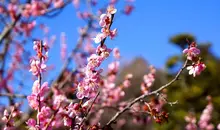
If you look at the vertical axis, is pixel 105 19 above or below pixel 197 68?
above

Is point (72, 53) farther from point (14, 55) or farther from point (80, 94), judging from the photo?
point (80, 94)

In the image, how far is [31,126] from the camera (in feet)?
8.26

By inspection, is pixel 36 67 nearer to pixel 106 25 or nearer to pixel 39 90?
pixel 39 90

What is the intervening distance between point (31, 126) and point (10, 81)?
7.43 meters

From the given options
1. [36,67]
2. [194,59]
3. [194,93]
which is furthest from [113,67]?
[194,93]

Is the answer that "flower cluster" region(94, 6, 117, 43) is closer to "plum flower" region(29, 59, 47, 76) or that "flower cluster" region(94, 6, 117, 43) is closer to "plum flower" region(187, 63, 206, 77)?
"plum flower" region(29, 59, 47, 76)

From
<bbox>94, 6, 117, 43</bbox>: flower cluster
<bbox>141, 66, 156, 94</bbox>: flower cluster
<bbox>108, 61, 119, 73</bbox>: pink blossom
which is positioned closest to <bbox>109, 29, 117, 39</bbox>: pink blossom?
<bbox>94, 6, 117, 43</bbox>: flower cluster

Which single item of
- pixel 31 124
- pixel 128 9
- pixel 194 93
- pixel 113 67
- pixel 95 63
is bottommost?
pixel 31 124

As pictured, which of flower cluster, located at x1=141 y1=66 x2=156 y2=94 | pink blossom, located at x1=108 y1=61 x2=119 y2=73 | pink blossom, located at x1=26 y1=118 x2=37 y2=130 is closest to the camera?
pink blossom, located at x1=26 y1=118 x2=37 y2=130

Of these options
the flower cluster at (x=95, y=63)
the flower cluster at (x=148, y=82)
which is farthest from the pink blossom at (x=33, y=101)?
the flower cluster at (x=148, y=82)

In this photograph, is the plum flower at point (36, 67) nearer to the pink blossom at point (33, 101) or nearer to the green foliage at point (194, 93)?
the pink blossom at point (33, 101)

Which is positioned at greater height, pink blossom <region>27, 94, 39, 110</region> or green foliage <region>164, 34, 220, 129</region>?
green foliage <region>164, 34, 220, 129</region>

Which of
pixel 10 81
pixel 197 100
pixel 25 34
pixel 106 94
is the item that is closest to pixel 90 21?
pixel 25 34

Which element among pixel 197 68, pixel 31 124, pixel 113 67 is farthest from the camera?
pixel 113 67
